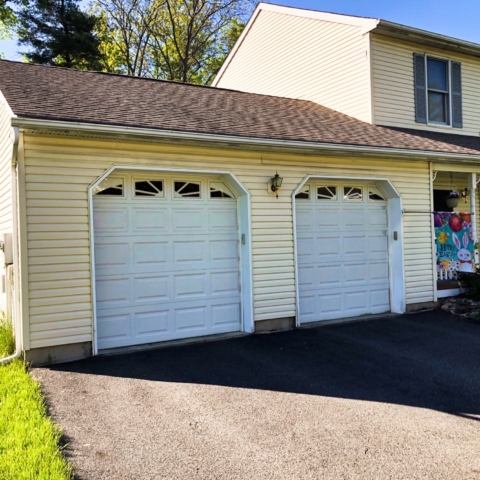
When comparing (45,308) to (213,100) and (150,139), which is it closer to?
(150,139)

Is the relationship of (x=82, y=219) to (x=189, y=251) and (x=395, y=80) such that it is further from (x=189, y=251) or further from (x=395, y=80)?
(x=395, y=80)

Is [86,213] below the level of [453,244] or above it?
above

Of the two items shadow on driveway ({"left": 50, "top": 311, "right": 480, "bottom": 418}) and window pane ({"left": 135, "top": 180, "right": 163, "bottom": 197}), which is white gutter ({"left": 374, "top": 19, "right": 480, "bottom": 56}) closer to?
window pane ({"left": 135, "top": 180, "right": 163, "bottom": 197})

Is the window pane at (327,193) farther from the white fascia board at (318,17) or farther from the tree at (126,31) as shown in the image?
the tree at (126,31)

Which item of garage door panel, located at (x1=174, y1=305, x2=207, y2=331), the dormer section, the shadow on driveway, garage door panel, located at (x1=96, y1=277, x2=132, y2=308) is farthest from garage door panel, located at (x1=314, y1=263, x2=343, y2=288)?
the dormer section

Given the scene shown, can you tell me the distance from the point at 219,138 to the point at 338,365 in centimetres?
349

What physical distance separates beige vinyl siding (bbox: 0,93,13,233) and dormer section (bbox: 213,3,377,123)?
22.7 ft

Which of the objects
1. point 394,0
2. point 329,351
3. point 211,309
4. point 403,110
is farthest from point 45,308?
point 394,0

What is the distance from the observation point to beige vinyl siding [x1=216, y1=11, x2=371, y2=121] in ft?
33.1

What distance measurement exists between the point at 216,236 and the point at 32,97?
3250 millimetres

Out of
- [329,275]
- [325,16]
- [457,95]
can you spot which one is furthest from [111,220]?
[457,95]

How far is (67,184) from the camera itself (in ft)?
19.2

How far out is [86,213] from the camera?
5973 mm

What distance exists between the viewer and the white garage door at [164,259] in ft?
20.9
